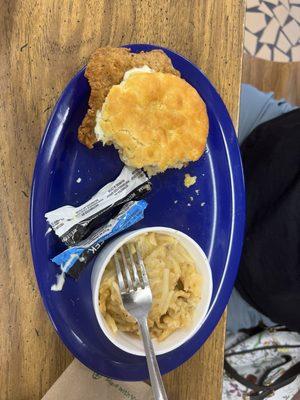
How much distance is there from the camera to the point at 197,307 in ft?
3.19

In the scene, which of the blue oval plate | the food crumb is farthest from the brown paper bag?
the food crumb

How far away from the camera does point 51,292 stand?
98 cm

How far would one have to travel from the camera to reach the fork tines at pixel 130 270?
933 mm

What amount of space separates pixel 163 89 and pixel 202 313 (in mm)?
443

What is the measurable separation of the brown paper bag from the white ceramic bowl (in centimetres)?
14

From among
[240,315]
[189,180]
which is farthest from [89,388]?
[240,315]

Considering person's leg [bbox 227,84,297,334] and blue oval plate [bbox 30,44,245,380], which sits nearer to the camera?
blue oval plate [bbox 30,44,245,380]

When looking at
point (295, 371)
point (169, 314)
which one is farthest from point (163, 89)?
point (295, 371)

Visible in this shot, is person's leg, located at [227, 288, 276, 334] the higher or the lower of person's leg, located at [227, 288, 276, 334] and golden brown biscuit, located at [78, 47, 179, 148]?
the lower

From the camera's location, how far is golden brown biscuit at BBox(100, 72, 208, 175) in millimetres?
908

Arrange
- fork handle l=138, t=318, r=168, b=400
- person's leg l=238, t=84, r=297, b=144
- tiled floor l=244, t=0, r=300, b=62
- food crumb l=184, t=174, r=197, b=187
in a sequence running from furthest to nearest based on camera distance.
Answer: tiled floor l=244, t=0, r=300, b=62, person's leg l=238, t=84, r=297, b=144, food crumb l=184, t=174, r=197, b=187, fork handle l=138, t=318, r=168, b=400

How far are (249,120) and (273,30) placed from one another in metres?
0.72

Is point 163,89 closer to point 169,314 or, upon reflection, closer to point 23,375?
point 169,314

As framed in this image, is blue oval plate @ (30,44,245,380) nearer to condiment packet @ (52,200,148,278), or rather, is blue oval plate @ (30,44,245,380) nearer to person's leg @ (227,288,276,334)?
condiment packet @ (52,200,148,278)
